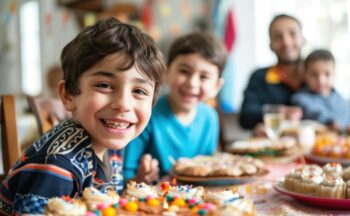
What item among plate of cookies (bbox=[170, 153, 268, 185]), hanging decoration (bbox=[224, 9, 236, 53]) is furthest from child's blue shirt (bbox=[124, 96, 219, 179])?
hanging decoration (bbox=[224, 9, 236, 53])

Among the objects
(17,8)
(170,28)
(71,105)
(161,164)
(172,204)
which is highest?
(17,8)

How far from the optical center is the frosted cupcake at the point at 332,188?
85 cm

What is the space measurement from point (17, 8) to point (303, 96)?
5.27 meters

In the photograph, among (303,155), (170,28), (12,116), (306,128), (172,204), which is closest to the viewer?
(172,204)

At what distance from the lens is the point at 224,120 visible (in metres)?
2.47

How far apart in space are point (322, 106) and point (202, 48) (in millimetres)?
1118

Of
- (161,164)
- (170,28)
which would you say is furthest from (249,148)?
(170,28)

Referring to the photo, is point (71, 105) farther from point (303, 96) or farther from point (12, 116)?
point (303, 96)

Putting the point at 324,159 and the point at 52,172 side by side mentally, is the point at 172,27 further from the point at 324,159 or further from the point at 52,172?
the point at 52,172

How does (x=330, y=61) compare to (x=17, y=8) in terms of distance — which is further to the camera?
(x=17, y=8)

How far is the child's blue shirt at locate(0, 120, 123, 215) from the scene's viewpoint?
0.74 meters

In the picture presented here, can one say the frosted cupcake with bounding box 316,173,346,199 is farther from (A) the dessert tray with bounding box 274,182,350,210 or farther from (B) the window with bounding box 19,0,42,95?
(B) the window with bounding box 19,0,42,95

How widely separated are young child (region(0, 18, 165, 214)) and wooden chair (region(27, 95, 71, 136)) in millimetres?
527

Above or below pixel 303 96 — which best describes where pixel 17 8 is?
above
